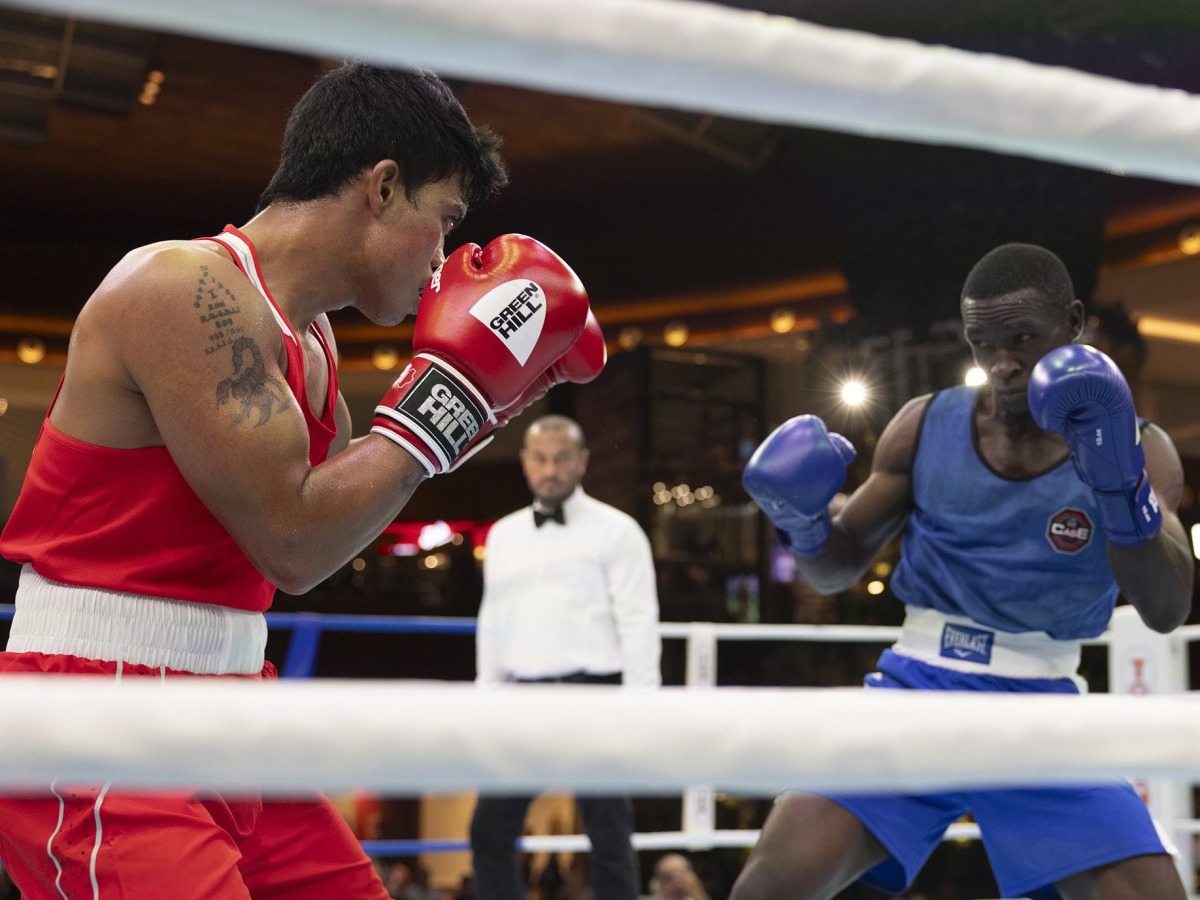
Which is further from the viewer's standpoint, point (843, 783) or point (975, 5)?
point (975, 5)

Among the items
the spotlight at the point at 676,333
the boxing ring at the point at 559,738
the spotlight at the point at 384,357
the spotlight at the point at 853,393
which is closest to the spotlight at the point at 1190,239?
the spotlight at the point at 853,393

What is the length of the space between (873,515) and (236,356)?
1.07 meters

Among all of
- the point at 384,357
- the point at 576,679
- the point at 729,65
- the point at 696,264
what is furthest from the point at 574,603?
the point at 384,357

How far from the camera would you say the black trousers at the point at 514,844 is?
281 centimetres

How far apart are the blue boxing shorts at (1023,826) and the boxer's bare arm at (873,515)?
22cm

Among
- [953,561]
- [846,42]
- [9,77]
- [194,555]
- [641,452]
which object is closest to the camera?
[846,42]

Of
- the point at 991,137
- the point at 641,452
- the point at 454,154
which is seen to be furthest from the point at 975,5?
the point at 991,137

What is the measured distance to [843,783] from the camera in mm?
534

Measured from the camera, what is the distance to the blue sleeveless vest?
1685mm

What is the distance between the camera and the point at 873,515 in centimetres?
182

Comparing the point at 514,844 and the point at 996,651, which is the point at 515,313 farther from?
the point at 514,844

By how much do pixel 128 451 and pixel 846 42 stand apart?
707 millimetres

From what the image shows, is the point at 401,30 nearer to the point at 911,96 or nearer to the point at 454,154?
the point at 911,96

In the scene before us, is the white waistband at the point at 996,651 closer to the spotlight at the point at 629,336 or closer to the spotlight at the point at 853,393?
the spotlight at the point at 853,393
